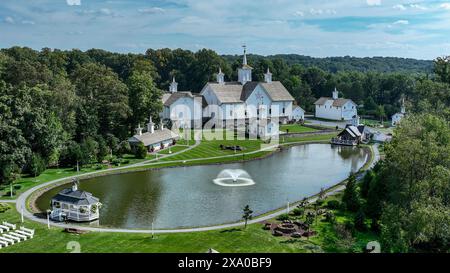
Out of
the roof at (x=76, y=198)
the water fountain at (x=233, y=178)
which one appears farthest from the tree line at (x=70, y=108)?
the water fountain at (x=233, y=178)

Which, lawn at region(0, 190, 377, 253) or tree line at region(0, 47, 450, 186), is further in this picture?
tree line at region(0, 47, 450, 186)

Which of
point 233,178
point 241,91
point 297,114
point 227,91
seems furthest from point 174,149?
point 297,114

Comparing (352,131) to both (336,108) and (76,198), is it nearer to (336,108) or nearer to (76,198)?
(336,108)

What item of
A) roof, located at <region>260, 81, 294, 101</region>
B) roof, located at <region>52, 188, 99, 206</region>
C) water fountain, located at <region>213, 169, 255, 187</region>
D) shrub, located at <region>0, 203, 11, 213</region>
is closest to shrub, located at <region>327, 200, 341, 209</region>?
water fountain, located at <region>213, 169, 255, 187</region>

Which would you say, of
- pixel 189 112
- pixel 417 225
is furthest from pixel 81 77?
pixel 417 225

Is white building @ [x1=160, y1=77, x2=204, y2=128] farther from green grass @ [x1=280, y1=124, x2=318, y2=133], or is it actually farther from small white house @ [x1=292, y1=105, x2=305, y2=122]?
small white house @ [x1=292, y1=105, x2=305, y2=122]

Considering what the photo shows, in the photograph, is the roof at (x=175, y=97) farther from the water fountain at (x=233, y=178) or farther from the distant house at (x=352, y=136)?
the water fountain at (x=233, y=178)

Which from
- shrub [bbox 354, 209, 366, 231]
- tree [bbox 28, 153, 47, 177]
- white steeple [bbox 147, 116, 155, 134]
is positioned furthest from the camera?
white steeple [bbox 147, 116, 155, 134]

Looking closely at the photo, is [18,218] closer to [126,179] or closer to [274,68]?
[126,179]
